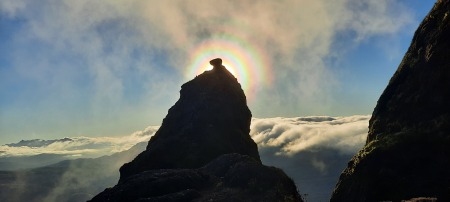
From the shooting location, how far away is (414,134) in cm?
5831

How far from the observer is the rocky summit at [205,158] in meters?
53.0

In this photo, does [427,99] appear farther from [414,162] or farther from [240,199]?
[240,199]

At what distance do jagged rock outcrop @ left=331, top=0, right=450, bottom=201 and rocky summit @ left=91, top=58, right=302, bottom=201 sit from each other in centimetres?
1222

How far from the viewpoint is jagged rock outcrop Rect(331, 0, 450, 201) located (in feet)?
178

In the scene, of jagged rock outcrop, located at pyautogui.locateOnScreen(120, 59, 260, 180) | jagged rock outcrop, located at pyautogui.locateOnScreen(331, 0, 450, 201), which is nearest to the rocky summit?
jagged rock outcrop, located at pyautogui.locateOnScreen(120, 59, 260, 180)

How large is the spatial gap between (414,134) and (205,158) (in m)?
43.7

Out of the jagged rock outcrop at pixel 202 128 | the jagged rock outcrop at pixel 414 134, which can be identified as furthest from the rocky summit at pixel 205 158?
the jagged rock outcrop at pixel 414 134

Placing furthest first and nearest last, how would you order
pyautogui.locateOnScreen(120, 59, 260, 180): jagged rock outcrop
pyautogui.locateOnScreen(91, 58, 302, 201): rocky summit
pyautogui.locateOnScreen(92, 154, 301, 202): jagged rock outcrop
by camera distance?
pyautogui.locateOnScreen(120, 59, 260, 180): jagged rock outcrop
pyautogui.locateOnScreen(91, 58, 302, 201): rocky summit
pyautogui.locateOnScreen(92, 154, 301, 202): jagged rock outcrop

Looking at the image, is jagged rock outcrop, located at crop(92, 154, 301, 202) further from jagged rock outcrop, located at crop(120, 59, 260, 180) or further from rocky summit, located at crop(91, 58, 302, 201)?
jagged rock outcrop, located at crop(120, 59, 260, 180)

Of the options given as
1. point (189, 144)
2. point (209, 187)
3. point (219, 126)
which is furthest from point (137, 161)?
point (209, 187)

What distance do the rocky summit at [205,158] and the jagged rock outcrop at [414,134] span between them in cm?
1222

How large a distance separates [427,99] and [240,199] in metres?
32.8

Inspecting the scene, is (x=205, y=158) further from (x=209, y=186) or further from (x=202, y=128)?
(x=209, y=186)

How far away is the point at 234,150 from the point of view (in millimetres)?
93625
